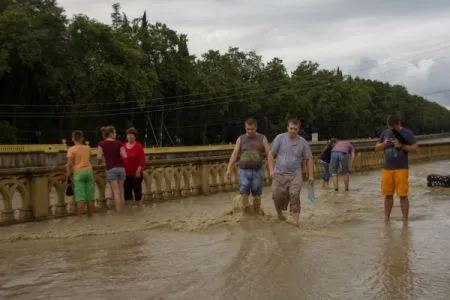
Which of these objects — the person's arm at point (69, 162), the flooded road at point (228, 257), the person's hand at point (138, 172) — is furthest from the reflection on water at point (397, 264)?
the person's arm at point (69, 162)

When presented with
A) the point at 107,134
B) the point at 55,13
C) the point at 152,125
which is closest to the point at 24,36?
the point at 55,13

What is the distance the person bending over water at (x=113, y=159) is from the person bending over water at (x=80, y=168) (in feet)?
1.34

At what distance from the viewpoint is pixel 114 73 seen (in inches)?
2072

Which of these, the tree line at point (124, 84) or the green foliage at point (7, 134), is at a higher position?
the tree line at point (124, 84)

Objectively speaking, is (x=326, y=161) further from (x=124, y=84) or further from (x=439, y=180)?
(x=124, y=84)

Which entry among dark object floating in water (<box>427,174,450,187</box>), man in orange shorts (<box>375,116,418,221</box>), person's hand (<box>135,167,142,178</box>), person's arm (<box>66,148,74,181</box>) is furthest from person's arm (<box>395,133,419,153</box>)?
dark object floating in water (<box>427,174,450,187</box>)

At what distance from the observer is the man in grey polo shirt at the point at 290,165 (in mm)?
8727

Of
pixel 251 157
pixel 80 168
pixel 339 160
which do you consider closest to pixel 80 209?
pixel 80 168

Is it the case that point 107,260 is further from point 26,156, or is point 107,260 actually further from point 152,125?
point 152,125

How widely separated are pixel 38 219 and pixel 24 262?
3858 millimetres

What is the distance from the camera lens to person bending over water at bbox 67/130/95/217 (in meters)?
10.4

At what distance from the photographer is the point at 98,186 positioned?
12.1 m

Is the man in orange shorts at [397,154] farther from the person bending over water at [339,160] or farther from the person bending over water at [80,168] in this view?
the person bending over water at [339,160]

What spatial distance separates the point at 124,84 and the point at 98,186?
43.0m
